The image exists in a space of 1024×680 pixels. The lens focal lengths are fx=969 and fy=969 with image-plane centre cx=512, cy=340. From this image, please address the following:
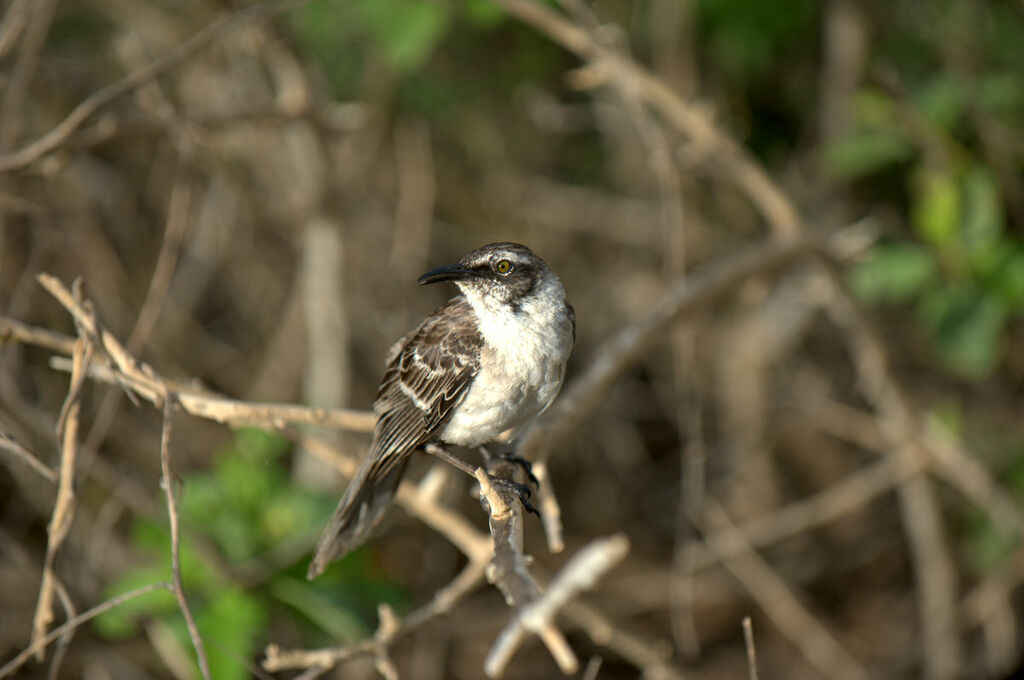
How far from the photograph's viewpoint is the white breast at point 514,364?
3.56 metres

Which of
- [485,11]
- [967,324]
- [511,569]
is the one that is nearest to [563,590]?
[511,569]

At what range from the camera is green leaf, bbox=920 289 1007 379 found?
519cm

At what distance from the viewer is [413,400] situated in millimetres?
3871

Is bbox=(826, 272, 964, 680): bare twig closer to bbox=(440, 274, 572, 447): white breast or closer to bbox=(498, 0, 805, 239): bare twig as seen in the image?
bbox=(498, 0, 805, 239): bare twig

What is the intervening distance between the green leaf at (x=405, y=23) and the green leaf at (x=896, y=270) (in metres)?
2.74

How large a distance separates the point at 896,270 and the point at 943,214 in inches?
15.8

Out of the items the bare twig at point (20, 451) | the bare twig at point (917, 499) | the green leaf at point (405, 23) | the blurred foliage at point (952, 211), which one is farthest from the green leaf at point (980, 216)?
the bare twig at point (20, 451)

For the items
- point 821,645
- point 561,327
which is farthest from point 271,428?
point 821,645

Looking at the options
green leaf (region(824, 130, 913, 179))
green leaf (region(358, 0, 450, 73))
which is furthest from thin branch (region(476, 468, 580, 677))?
green leaf (region(824, 130, 913, 179))

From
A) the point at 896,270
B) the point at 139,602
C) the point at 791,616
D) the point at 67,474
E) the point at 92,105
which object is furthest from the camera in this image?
the point at 791,616

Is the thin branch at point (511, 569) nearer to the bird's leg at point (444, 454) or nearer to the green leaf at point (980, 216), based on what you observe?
the bird's leg at point (444, 454)

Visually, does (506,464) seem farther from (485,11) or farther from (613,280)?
(613,280)

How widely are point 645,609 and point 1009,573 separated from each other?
2.54m

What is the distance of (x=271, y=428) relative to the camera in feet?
11.7
